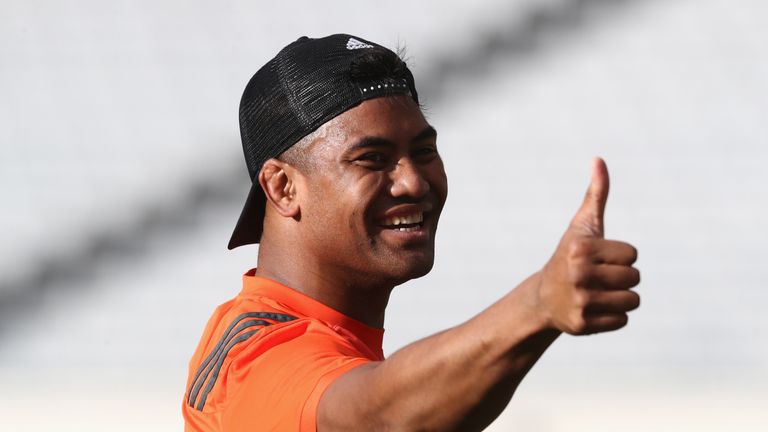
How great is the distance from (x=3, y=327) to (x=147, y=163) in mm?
1074

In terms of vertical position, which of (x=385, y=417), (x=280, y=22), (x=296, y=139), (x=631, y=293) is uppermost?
(x=280, y=22)

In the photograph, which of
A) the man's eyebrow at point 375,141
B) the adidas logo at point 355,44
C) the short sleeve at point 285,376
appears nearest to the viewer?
the short sleeve at point 285,376

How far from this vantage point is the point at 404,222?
7.11 feet

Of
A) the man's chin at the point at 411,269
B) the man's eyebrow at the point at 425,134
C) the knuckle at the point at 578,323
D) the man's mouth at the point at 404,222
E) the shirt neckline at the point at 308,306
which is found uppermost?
the man's eyebrow at the point at 425,134

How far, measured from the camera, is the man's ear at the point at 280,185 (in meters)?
2.26

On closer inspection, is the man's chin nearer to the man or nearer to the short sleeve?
the man

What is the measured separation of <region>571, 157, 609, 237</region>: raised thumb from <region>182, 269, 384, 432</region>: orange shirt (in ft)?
1.48

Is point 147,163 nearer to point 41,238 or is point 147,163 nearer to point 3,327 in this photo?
point 41,238

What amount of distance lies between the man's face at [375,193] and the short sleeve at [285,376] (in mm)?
274

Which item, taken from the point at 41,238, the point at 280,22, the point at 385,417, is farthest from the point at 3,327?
the point at 385,417

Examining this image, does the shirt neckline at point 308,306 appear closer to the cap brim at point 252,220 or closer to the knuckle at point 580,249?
the cap brim at point 252,220

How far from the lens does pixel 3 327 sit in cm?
613

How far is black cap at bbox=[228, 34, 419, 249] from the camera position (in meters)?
2.24

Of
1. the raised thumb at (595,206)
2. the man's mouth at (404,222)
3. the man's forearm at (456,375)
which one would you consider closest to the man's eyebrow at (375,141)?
the man's mouth at (404,222)
